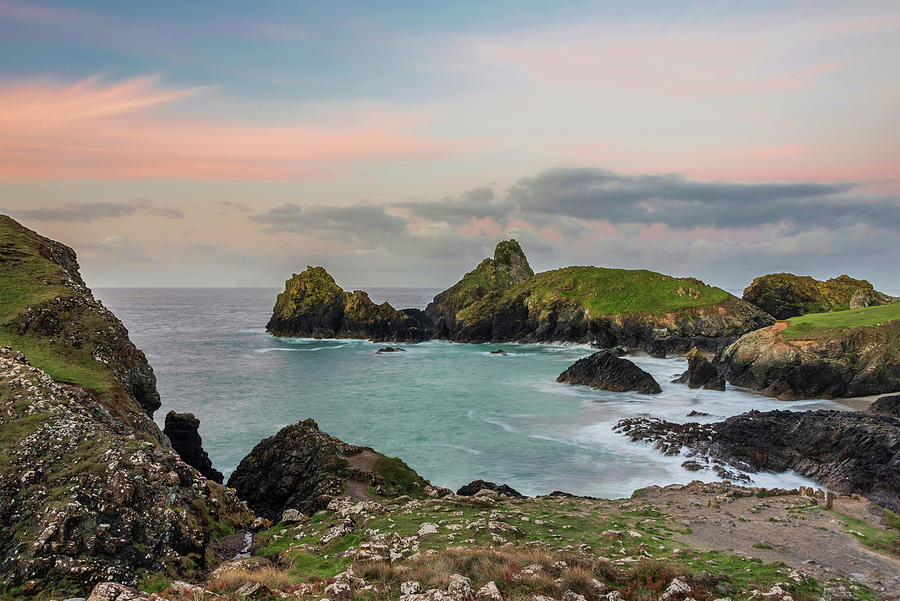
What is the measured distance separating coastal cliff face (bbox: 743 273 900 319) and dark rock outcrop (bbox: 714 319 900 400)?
7104 centimetres

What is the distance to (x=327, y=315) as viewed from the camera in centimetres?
10950

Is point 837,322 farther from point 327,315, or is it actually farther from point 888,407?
point 327,315

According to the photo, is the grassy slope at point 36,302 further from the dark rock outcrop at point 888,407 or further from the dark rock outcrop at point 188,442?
the dark rock outcrop at point 888,407

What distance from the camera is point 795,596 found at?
1074 centimetres

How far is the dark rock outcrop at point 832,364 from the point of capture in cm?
4166

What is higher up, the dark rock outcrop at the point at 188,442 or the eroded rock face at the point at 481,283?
the eroded rock face at the point at 481,283

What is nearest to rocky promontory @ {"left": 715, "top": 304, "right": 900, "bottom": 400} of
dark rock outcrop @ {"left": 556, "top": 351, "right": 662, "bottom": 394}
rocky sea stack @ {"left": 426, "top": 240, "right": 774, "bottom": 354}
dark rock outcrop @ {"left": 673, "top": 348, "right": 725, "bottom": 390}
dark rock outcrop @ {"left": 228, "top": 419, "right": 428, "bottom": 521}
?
dark rock outcrop @ {"left": 673, "top": 348, "right": 725, "bottom": 390}

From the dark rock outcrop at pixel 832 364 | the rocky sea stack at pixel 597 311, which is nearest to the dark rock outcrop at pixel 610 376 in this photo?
the dark rock outcrop at pixel 832 364

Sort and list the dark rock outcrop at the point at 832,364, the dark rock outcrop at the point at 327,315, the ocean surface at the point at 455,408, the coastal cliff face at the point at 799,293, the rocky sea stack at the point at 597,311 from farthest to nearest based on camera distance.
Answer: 1. the dark rock outcrop at the point at 327,315
2. the coastal cliff face at the point at 799,293
3. the rocky sea stack at the point at 597,311
4. the dark rock outcrop at the point at 832,364
5. the ocean surface at the point at 455,408

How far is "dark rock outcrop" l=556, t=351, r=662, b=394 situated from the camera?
51.1 metres

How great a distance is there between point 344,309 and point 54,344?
9131 cm

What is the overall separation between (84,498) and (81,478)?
753 mm

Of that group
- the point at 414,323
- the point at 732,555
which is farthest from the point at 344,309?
the point at 732,555

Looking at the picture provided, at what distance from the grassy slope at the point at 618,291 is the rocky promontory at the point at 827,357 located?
123 feet
